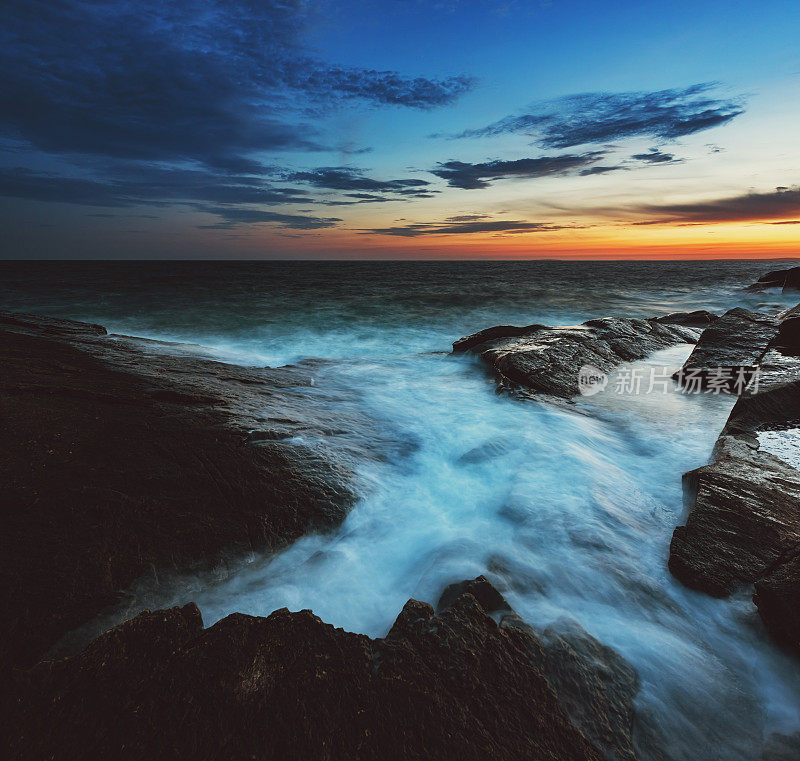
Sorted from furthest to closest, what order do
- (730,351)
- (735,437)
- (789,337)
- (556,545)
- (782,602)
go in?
(730,351), (789,337), (735,437), (556,545), (782,602)

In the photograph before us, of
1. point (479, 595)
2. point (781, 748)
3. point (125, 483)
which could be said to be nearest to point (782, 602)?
point (781, 748)

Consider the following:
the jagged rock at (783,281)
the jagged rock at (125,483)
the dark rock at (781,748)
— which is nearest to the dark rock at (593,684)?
the dark rock at (781,748)

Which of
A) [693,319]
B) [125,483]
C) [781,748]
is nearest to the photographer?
[781,748]

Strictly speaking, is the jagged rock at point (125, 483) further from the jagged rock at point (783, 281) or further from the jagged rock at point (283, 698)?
the jagged rock at point (783, 281)

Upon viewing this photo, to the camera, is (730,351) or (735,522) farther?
(730,351)

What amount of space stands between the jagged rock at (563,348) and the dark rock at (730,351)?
153 cm

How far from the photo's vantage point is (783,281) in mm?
30672

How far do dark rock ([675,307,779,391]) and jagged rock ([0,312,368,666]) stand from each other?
7.08 m

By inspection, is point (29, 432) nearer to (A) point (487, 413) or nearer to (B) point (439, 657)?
(B) point (439, 657)

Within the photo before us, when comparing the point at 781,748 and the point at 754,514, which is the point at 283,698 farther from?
the point at 754,514

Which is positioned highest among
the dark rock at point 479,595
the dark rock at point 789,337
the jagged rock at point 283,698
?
the dark rock at point 789,337

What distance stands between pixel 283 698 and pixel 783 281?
42.8 metres

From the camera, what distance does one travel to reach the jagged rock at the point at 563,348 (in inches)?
311

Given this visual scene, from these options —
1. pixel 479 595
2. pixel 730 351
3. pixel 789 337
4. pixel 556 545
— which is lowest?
pixel 556 545
